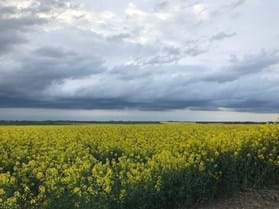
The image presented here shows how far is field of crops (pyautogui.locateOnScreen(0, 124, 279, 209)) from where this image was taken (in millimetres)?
8250

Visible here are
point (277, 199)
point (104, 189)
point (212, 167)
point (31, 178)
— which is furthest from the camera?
point (277, 199)

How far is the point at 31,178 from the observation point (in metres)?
10.1

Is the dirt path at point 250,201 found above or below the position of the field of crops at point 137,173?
below

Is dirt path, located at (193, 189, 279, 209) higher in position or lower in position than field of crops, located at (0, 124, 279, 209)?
lower

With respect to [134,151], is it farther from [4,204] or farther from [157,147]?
[4,204]

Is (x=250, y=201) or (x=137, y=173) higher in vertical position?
(x=137, y=173)

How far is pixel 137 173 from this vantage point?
30.3ft

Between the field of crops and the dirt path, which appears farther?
the dirt path

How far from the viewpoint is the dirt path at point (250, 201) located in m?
10.9

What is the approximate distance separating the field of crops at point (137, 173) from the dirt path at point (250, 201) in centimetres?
22

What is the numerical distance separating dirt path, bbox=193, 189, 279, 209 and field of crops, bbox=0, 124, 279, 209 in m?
0.22

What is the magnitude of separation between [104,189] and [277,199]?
5426 mm

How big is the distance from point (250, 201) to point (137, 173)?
12.1 feet

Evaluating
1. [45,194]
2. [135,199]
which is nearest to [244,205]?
[135,199]
